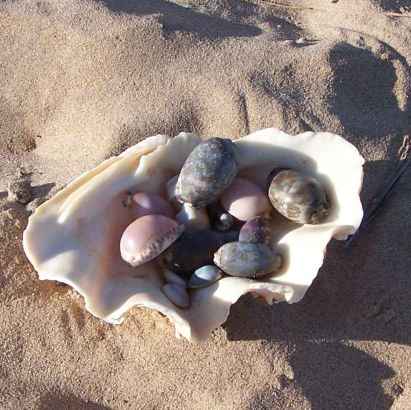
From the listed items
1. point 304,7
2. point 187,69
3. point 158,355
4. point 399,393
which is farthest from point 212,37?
point 399,393

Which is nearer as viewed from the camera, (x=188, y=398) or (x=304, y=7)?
(x=188, y=398)

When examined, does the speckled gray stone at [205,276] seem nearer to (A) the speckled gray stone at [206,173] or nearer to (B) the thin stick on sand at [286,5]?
(A) the speckled gray stone at [206,173]

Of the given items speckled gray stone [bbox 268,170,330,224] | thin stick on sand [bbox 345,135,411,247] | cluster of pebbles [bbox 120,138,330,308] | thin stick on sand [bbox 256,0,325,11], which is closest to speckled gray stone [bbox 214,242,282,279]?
cluster of pebbles [bbox 120,138,330,308]

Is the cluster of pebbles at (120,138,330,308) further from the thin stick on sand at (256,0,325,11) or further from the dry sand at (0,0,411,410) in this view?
the thin stick on sand at (256,0,325,11)

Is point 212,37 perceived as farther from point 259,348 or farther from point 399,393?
point 399,393

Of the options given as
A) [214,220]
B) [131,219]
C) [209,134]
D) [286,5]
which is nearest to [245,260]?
[214,220]

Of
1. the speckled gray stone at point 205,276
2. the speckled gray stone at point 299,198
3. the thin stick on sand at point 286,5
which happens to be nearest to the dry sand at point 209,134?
the thin stick on sand at point 286,5
